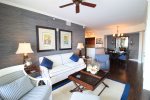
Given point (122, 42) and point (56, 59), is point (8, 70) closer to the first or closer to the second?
point (56, 59)

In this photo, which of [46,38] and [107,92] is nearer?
[107,92]

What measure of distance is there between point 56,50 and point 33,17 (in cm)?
159

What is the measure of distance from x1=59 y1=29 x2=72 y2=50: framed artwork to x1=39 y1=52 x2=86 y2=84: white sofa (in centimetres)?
49

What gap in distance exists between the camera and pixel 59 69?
309cm

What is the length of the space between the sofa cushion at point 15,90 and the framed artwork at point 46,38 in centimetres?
192

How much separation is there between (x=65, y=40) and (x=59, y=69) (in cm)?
175

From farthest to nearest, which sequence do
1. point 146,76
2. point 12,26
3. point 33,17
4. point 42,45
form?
point 42,45, point 33,17, point 12,26, point 146,76

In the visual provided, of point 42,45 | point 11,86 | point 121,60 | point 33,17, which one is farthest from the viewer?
point 121,60

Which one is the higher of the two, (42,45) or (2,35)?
(2,35)

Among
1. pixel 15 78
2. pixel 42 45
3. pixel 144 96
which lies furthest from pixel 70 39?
pixel 144 96

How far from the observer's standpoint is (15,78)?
69.8 inches

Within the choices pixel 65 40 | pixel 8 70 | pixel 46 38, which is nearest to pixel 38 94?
pixel 8 70

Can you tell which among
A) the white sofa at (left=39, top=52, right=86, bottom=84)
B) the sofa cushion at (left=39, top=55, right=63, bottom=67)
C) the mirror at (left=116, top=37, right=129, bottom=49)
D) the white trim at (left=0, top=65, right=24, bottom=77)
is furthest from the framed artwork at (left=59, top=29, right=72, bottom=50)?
the mirror at (left=116, top=37, right=129, bottom=49)

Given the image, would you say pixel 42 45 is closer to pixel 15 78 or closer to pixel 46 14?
pixel 46 14
